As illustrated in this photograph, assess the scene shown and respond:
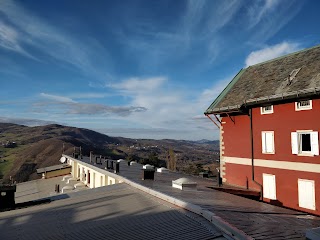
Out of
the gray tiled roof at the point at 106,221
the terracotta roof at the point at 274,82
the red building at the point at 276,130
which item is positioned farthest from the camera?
the terracotta roof at the point at 274,82

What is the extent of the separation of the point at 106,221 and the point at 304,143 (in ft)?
42.5

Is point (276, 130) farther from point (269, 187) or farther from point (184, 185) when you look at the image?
point (184, 185)

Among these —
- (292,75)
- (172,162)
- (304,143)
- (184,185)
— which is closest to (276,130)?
(304,143)

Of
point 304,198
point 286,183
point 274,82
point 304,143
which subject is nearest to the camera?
point 304,198

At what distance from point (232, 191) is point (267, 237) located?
11.9 meters

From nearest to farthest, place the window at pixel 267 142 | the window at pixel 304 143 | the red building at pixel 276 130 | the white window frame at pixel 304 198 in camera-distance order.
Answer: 1. the window at pixel 304 143
2. the white window frame at pixel 304 198
3. the red building at pixel 276 130
4. the window at pixel 267 142

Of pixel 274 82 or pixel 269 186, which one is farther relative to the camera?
pixel 274 82

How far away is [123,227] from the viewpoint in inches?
351

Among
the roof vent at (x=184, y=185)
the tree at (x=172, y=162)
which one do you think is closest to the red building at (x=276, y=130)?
the roof vent at (x=184, y=185)

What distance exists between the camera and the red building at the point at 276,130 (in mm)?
16516

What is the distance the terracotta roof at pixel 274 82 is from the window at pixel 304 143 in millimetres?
2282

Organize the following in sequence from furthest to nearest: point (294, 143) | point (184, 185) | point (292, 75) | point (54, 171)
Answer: point (54, 171)
point (292, 75)
point (294, 143)
point (184, 185)

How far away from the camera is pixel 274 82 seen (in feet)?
65.1

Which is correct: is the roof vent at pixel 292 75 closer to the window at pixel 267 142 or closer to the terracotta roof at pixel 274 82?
the terracotta roof at pixel 274 82
